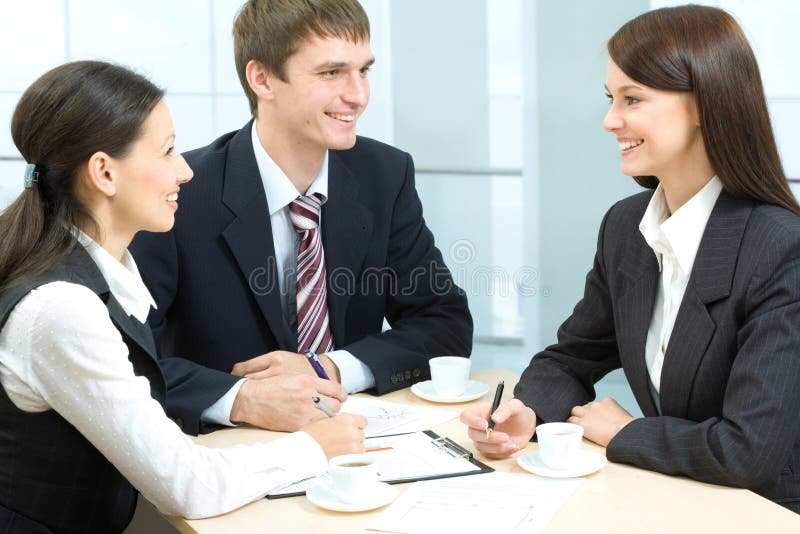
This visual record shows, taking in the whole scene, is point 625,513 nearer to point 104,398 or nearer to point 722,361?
point 722,361

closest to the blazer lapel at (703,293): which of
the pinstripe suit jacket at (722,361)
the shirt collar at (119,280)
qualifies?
the pinstripe suit jacket at (722,361)

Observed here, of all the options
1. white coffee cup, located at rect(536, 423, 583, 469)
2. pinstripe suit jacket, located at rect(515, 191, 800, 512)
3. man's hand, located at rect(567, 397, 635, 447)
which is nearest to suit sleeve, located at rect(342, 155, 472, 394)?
pinstripe suit jacket, located at rect(515, 191, 800, 512)

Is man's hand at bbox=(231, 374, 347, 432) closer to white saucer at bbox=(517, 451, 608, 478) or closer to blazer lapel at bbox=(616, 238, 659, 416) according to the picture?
white saucer at bbox=(517, 451, 608, 478)

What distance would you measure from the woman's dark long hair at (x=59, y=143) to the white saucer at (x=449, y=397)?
31.2 inches

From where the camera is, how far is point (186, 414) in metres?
1.84

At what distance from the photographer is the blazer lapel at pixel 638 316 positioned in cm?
177

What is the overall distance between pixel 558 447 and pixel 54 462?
2.71ft

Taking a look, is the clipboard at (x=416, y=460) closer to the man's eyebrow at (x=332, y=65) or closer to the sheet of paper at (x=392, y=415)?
the sheet of paper at (x=392, y=415)

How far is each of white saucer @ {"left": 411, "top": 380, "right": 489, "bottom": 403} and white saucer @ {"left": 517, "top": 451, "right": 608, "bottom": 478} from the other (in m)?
0.36

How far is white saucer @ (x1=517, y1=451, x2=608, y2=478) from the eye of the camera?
1504 millimetres

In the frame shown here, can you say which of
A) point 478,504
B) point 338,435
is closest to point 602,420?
point 478,504

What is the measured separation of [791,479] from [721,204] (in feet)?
1.61

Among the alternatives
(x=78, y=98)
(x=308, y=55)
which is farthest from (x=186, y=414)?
(x=308, y=55)

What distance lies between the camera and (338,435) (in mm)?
1594
